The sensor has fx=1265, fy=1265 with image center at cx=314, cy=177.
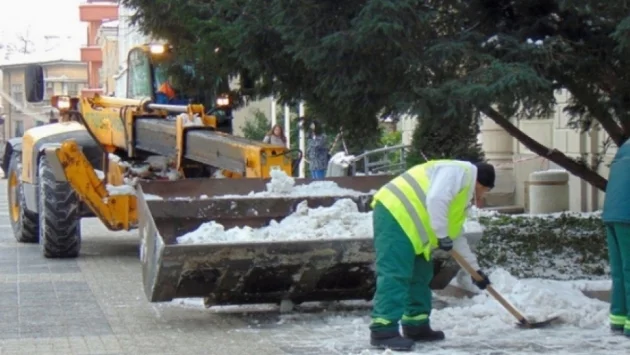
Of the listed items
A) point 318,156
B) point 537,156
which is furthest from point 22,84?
point 537,156

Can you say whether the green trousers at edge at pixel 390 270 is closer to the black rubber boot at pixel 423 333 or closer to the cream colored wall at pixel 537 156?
the black rubber boot at pixel 423 333

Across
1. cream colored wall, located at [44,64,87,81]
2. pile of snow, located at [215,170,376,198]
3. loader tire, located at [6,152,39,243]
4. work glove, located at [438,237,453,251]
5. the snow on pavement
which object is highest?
cream colored wall, located at [44,64,87,81]

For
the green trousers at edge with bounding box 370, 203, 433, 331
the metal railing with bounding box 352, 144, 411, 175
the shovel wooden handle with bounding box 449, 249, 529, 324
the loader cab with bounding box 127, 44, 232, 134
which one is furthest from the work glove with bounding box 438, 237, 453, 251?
the metal railing with bounding box 352, 144, 411, 175

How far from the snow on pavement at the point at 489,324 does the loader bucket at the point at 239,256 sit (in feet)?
0.82

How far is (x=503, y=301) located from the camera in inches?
328

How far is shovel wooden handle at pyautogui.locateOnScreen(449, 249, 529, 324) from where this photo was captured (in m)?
8.27

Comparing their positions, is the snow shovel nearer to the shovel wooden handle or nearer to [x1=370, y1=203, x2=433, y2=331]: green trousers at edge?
the shovel wooden handle

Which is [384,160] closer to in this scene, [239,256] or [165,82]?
[165,82]

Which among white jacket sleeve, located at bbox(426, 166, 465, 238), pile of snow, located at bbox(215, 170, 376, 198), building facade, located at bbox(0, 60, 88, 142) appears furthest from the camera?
building facade, located at bbox(0, 60, 88, 142)

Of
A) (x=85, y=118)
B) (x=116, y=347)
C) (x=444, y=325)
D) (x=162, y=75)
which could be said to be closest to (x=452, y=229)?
(x=444, y=325)

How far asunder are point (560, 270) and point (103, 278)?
425cm

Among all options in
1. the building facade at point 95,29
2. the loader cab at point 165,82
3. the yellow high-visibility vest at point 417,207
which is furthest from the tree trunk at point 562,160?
the building facade at point 95,29

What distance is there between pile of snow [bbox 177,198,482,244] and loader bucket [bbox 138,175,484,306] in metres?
0.15

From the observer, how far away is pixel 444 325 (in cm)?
865
